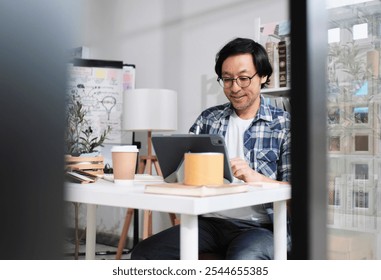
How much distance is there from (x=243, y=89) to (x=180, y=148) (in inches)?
26.9

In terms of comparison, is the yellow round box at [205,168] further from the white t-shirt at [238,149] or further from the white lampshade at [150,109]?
the white lampshade at [150,109]

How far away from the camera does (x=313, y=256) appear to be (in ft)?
0.74

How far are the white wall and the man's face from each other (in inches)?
35.1

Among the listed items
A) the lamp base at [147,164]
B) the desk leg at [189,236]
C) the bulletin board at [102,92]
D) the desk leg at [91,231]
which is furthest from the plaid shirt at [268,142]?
the bulletin board at [102,92]

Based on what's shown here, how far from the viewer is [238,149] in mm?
1778

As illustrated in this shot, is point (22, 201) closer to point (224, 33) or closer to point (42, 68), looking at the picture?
point (42, 68)

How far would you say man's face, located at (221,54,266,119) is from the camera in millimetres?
1825

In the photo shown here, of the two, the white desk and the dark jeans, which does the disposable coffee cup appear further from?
the dark jeans

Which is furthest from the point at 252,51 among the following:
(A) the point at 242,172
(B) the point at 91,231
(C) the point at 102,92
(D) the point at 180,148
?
(C) the point at 102,92

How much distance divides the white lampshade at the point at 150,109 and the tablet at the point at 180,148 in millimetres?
1319

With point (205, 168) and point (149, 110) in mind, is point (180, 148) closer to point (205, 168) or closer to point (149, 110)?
point (205, 168)

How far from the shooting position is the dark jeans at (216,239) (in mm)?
1438

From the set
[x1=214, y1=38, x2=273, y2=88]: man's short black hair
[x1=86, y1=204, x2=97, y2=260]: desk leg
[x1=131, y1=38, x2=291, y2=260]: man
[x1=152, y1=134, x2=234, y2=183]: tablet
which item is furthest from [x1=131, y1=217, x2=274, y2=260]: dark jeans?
[x1=214, y1=38, x2=273, y2=88]: man's short black hair
